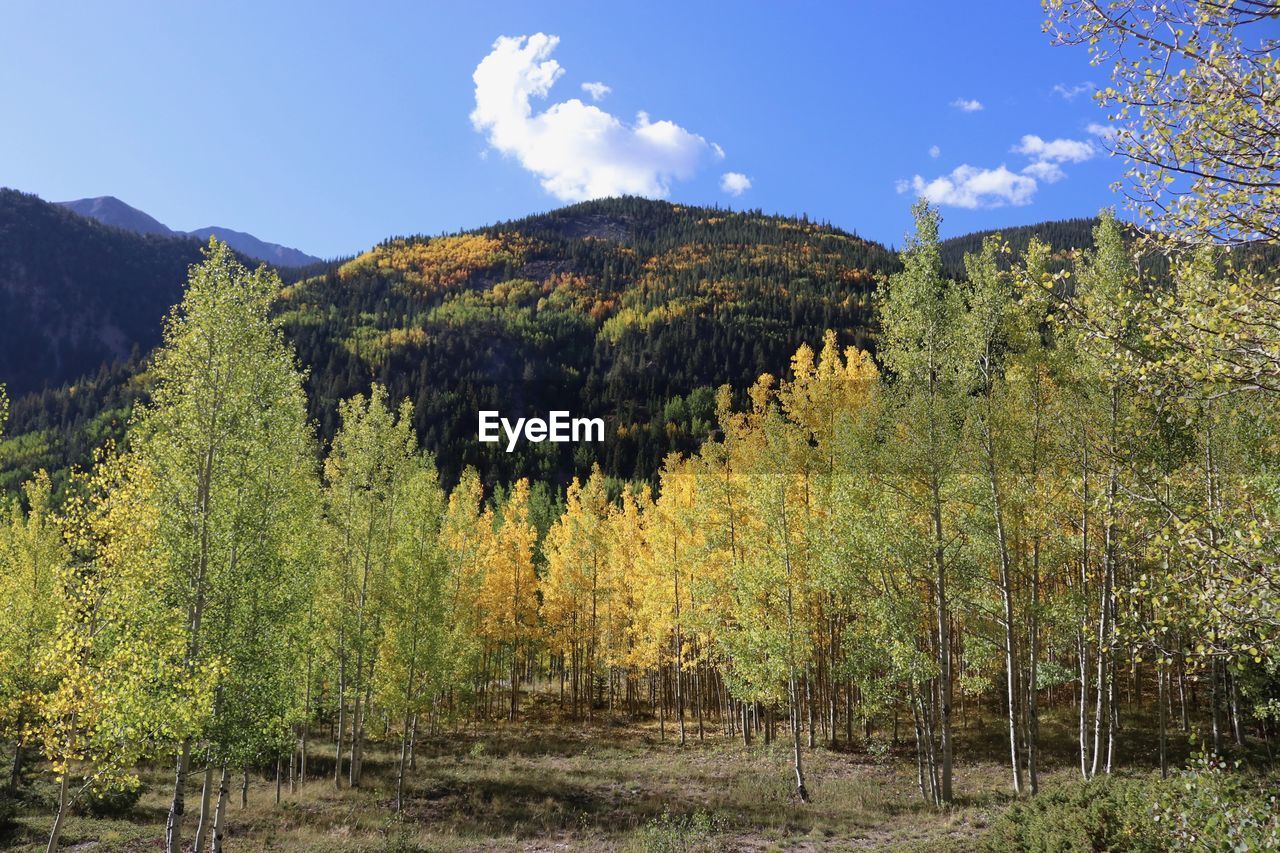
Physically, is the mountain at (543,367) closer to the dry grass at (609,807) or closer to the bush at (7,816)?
the dry grass at (609,807)

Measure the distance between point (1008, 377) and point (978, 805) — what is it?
429 inches

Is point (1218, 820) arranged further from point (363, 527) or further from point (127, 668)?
point (363, 527)

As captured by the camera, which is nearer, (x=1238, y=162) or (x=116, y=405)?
(x=1238, y=162)

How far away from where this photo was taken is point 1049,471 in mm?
17125

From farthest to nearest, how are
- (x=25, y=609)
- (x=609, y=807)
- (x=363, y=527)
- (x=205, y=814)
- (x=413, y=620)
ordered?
(x=363, y=527) → (x=413, y=620) → (x=609, y=807) → (x=25, y=609) → (x=205, y=814)

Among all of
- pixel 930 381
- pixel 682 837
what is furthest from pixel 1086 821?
pixel 930 381

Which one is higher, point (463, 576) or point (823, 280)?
point (823, 280)

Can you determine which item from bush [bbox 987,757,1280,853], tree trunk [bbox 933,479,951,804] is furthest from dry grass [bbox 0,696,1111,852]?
bush [bbox 987,757,1280,853]

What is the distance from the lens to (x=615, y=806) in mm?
A: 20312

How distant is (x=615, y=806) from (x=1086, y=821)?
14.0m

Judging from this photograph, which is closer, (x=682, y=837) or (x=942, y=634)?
(x=942, y=634)

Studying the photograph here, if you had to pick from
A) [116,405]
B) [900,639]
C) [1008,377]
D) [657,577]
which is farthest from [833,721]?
[116,405]

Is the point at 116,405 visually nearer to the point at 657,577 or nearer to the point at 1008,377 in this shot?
the point at 657,577

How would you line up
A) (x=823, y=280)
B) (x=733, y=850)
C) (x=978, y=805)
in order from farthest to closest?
(x=823, y=280) → (x=978, y=805) → (x=733, y=850)
